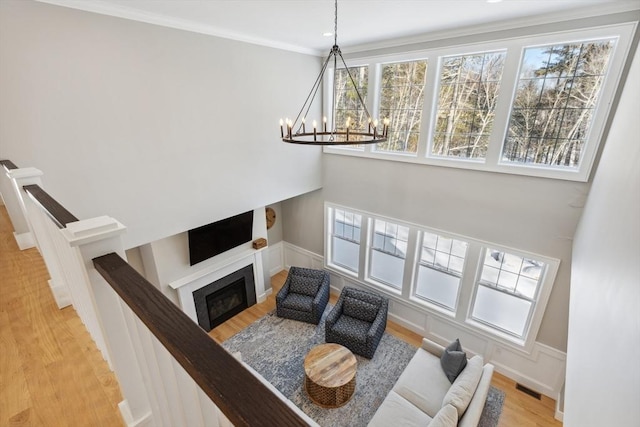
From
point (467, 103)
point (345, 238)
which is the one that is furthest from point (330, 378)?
point (467, 103)

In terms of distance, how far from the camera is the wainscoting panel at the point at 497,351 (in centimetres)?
446

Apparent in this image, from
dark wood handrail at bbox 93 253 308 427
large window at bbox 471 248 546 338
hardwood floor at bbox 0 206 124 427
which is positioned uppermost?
dark wood handrail at bbox 93 253 308 427

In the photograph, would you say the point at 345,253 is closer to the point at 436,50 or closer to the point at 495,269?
the point at 495,269

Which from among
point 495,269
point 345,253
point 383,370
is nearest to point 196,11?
point 345,253

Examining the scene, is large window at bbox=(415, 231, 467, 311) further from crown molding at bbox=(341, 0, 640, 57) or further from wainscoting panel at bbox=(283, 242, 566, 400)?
crown molding at bbox=(341, 0, 640, 57)

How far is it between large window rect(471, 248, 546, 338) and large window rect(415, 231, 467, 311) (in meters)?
0.39

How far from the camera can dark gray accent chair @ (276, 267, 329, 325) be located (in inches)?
239

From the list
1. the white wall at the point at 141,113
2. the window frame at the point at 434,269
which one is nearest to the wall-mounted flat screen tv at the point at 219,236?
the white wall at the point at 141,113

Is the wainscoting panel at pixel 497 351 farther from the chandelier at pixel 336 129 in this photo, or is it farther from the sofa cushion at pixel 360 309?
the chandelier at pixel 336 129

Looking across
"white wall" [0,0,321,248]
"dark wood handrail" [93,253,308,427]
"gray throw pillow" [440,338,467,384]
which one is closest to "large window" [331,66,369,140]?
"white wall" [0,0,321,248]

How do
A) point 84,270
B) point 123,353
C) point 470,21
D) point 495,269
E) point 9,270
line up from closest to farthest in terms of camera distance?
point 84,270 → point 123,353 → point 9,270 → point 470,21 → point 495,269

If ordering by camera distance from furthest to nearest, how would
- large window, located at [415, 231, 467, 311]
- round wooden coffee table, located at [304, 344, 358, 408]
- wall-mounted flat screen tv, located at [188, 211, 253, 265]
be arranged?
wall-mounted flat screen tv, located at [188, 211, 253, 265] → large window, located at [415, 231, 467, 311] → round wooden coffee table, located at [304, 344, 358, 408]

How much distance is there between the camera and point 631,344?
41.4 inches

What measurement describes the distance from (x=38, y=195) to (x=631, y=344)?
276 cm
